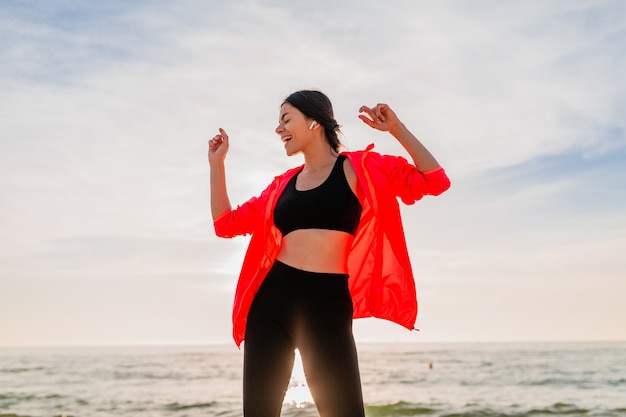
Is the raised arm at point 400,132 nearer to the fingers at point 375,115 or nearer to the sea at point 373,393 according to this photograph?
the fingers at point 375,115

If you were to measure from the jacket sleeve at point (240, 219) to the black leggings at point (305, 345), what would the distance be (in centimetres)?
64

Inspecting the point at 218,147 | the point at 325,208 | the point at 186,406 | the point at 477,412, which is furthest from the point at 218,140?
the point at 186,406

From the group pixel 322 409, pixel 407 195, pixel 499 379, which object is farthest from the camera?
pixel 499 379

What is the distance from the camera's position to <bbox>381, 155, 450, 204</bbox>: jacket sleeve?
10.7 feet

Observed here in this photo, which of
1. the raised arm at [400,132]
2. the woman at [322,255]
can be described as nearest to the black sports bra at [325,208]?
the woman at [322,255]

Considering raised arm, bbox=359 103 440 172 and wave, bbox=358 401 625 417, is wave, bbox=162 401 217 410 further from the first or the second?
raised arm, bbox=359 103 440 172

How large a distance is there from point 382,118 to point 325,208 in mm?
511

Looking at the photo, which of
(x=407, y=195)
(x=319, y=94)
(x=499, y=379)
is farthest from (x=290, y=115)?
(x=499, y=379)

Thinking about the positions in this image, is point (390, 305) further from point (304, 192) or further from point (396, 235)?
point (304, 192)

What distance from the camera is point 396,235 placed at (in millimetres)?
3510

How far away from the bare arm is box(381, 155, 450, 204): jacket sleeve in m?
0.94

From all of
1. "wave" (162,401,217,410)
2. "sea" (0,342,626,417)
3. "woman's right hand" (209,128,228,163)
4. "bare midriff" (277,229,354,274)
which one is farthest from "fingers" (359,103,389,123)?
"wave" (162,401,217,410)

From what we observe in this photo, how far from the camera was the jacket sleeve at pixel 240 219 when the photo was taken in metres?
3.90

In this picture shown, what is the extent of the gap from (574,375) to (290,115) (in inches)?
1339
